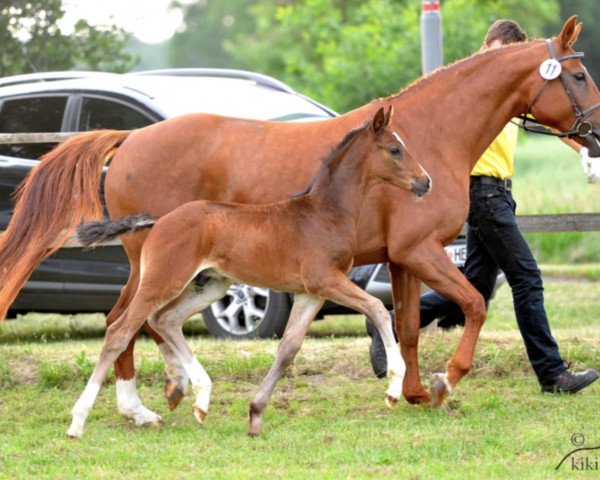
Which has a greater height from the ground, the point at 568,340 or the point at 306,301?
the point at 306,301

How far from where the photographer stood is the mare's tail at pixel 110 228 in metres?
6.69

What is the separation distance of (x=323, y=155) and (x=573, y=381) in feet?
6.81

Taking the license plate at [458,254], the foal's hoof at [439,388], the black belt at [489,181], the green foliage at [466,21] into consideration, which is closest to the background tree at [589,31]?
the green foliage at [466,21]

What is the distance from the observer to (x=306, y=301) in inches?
267

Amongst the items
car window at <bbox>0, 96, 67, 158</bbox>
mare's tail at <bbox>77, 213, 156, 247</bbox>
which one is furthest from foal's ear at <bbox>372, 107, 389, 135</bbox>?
car window at <bbox>0, 96, 67, 158</bbox>

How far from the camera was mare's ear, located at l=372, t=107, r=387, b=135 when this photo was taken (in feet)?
22.2

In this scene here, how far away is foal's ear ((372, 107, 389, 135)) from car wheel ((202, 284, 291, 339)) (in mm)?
3051

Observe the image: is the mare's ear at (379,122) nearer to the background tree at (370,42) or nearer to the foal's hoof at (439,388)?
the foal's hoof at (439,388)

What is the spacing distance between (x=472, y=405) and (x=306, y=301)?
1284mm

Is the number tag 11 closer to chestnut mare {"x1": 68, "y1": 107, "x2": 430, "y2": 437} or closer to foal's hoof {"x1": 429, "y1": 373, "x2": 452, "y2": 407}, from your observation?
chestnut mare {"x1": 68, "y1": 107, "x2": 430, "y2": 437}

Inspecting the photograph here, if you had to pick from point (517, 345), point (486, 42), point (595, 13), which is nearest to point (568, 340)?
point (517, 345)

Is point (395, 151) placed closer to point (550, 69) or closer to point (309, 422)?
point (550, 69)

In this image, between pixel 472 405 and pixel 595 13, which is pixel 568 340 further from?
pixel 595 13

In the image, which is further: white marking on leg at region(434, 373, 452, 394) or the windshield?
the windshield
